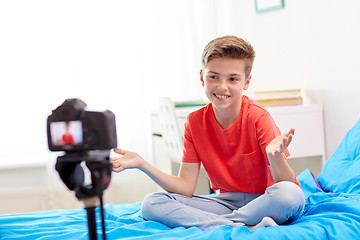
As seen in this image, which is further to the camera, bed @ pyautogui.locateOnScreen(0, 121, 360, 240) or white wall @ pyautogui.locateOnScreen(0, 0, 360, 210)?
white wall @ pyautogui.locateOnScreen(0, 0, 360, 210)

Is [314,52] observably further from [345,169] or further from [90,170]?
[90,170]

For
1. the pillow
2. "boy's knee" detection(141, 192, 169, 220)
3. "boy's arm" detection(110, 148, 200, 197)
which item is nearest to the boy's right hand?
"boy's arm" detection(110, 148, 200, 197)

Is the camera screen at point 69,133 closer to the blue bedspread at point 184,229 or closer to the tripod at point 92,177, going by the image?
the tripod at point 92,177

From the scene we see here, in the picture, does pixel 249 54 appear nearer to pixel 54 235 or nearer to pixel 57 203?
pixel 54 235

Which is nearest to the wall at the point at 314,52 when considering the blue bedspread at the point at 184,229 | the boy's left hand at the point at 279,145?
the blue bedspread at the point at 184,229

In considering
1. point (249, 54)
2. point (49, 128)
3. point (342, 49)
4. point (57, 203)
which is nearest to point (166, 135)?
point (57, 203)

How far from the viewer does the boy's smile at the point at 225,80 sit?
159 cm

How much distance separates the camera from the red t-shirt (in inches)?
62.9

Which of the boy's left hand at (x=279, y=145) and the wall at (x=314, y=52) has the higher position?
the wall at (x=314, y=52)

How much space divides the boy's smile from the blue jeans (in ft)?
1.05

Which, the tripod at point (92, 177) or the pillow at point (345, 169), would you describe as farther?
the pillow at point (345, 169)

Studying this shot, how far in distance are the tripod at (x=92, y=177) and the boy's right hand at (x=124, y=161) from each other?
1.49 ft

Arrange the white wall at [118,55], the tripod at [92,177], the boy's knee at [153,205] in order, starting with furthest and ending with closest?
1. the white wall at [118,55]
2. the boy's knee at [153,205]
3. the tripod at [92,177]

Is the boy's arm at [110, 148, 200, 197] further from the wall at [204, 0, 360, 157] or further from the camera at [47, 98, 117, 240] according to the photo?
the wall at [204, 0, 360, 157]
